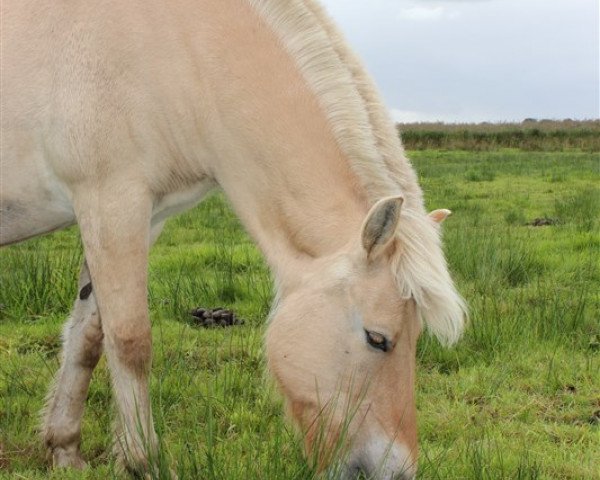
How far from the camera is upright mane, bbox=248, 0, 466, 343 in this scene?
270 centimetres

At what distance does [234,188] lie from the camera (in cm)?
313

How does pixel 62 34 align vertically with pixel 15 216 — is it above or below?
above

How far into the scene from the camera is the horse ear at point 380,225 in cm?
256

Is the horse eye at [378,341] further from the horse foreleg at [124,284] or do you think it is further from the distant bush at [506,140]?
the distant bush at [506,140]

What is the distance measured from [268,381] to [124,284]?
0.64m

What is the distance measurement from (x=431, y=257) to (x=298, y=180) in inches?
22.6

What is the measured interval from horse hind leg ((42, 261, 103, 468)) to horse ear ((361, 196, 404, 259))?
140 cm

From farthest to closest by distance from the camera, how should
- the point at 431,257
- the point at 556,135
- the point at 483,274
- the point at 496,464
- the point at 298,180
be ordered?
the point at 556,135 → the point at 483,274 → the point at 496,464 → the point at 298,180 → the point at 431,257

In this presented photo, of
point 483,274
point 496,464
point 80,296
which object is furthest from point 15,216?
point 483,274

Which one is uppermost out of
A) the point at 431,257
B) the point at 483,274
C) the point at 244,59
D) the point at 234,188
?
the point at 244,59

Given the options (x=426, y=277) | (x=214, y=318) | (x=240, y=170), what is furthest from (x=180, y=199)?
(x=214, y=318)

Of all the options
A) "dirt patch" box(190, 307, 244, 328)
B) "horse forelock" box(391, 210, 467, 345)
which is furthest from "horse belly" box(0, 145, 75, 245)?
"dirt patch" box(190, 307, 244, 328)

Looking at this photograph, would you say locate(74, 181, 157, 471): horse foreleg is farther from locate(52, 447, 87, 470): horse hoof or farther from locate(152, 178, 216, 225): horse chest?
locate(52, 447, 87, 470): horse hoof

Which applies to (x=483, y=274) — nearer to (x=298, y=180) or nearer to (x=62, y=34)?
(x=298, y=180)
